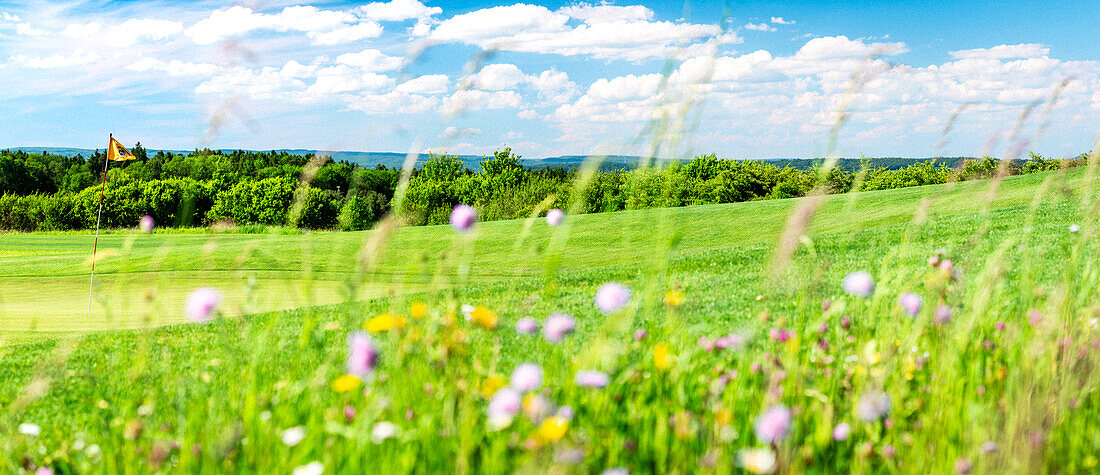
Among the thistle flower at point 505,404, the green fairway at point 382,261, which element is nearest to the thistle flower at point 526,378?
the thistle flower at point 505,404

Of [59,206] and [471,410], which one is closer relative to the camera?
[471,410]

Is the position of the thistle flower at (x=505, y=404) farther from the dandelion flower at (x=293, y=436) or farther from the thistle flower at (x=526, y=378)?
the dandelion flower at (x=293, y=436)

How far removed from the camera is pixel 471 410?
1907mm

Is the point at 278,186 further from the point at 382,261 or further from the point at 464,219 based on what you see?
the point at 464,219

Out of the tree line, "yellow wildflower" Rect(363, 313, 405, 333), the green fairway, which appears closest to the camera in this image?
"yellow wildflower" Rect(363, 313, 405, 333)

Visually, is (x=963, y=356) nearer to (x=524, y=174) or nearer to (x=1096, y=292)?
(x=1096, y=292)

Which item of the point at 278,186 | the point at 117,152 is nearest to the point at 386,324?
the point at 117,152

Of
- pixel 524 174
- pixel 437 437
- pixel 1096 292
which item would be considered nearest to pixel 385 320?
pixel 437 437

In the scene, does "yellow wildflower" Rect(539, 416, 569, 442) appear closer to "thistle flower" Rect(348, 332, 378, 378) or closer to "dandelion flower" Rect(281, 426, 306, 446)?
"thistle flower" Rect(348, 332, 378, 378)

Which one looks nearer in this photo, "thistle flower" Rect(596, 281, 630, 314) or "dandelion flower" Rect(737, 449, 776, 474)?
"dandelion flower" Rect(737, 449, 776, 474)

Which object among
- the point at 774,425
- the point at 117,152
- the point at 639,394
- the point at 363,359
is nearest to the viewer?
the point at 774,425

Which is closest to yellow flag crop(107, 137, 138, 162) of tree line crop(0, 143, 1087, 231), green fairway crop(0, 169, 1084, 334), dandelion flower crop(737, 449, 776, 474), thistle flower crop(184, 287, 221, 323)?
green fairway crop(0, 169, 1084, 334)

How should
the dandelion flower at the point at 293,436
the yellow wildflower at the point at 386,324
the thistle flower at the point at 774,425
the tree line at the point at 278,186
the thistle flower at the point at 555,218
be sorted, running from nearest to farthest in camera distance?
the thistle flower at the point at 774,425, the dandelion flower at the point at 293,436, the yellow wildflower at the point at 386,324, the thistle flower at the point at 555,218, the tree line at the point at 278,186

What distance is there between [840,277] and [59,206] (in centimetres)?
4462
